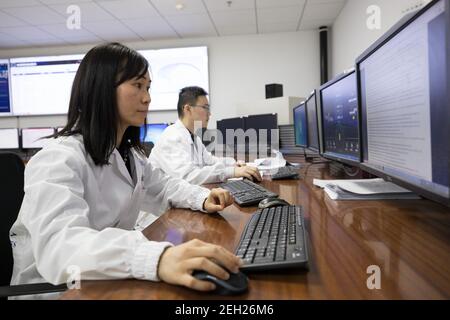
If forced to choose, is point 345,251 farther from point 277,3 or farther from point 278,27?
point 278,27

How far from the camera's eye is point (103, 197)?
864 mm

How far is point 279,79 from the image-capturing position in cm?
420

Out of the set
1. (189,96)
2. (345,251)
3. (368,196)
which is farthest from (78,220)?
(189,96)

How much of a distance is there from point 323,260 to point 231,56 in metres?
4.01

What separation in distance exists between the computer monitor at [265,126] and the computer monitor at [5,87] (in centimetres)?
377

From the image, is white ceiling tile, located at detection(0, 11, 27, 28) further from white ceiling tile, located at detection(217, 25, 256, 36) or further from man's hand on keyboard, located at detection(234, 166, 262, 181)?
man's hand on keyboard, located at detection(234, 166, 262, 181)

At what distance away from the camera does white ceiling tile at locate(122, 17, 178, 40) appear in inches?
141

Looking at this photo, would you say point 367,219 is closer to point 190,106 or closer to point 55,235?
point 55,235

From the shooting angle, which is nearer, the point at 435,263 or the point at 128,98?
the point at 435,263

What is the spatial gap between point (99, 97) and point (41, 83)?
4338 mm

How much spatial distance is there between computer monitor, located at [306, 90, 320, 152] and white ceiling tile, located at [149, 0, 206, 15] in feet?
6.22

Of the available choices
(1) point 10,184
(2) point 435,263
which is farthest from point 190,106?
(2) point 435,263

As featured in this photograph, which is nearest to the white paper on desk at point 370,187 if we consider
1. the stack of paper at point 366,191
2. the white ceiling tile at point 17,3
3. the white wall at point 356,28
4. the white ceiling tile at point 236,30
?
the stack of paper at point 366,191

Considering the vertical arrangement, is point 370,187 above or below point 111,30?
below
